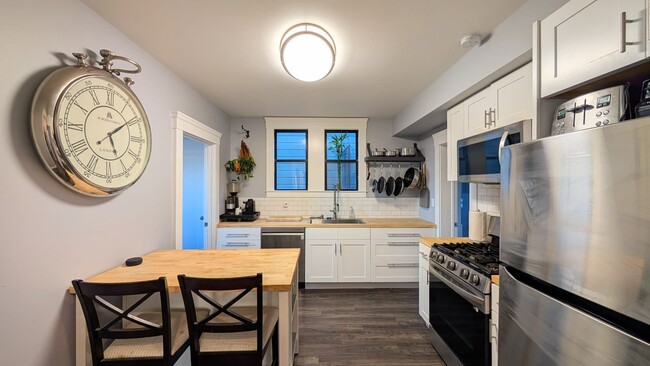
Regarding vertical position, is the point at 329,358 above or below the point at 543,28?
below

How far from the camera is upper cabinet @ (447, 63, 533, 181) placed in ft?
5.00

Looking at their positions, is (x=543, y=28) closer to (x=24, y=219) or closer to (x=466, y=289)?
(x=466, y=289)

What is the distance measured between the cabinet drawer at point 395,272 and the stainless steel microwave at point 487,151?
166 centimetres

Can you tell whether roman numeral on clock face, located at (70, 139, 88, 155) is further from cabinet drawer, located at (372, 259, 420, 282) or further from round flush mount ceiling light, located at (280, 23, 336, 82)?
cabinet drawer, located at (372, 259, 420, 282)

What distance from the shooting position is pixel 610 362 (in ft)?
2.03

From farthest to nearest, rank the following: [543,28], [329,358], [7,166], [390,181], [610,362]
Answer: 1. [390,181]
2. [329,358]
3. [543,28]
4. [7,166]
5. [610,362]

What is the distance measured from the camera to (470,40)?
67.0 inches

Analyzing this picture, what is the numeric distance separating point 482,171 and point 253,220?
2.88m

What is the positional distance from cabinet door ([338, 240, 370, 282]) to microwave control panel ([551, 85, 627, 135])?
8.37 feet

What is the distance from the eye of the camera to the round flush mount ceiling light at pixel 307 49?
5.23 feet

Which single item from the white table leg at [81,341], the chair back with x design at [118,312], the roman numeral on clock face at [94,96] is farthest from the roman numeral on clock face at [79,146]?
the white table leg at [81,341]

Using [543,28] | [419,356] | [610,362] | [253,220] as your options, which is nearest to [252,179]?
[253,220]

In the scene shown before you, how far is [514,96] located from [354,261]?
2.53 meters

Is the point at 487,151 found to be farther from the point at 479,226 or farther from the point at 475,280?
the point at 475,280
